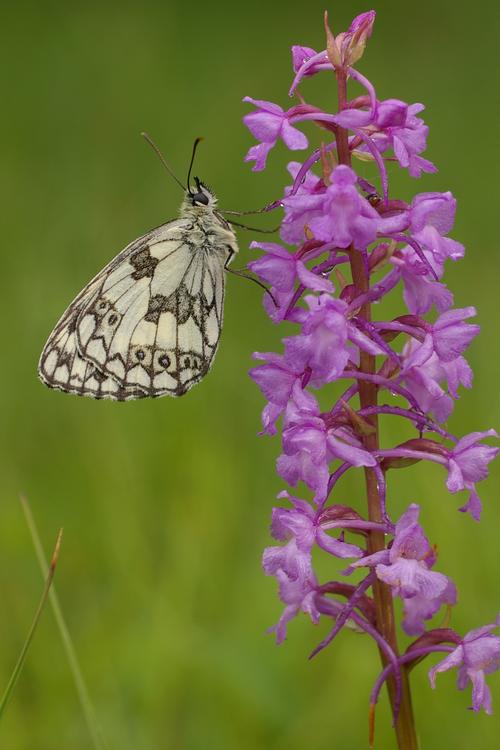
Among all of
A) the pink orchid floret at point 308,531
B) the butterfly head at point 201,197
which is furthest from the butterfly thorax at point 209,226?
the pink orchid floret at point 308,531

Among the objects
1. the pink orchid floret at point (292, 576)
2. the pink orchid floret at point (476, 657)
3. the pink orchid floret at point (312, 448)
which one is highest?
the pink orchid floret at point (312, 448)

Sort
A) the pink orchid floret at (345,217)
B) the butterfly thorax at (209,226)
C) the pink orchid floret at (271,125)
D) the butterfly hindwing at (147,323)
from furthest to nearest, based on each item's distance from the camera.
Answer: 1. the butterfly thorax at (209,226)
2. the butterfly hindwing at (147,323)
3. the pink orchid floret at (271,125)
4. the pink orchid floret at (345,217)

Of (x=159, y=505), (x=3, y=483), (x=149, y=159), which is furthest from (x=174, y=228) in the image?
(x=149, y=159)

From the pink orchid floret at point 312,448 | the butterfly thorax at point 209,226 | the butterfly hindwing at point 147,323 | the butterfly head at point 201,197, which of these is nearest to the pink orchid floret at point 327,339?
the pink orchid floret at point 312,448

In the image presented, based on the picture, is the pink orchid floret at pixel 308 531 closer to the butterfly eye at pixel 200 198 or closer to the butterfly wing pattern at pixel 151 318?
the butterfly wing pattern at pixel 151 318

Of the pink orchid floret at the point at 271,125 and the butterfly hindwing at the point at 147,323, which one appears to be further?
the butterfly hindwing at the point at 147,323

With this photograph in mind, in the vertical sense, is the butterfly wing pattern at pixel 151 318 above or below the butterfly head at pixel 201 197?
below

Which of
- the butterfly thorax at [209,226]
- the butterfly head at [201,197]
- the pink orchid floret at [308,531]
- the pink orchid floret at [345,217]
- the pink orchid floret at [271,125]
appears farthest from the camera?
the butterfly head at [201,197]

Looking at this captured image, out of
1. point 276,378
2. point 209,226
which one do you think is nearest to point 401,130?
point 276,378
